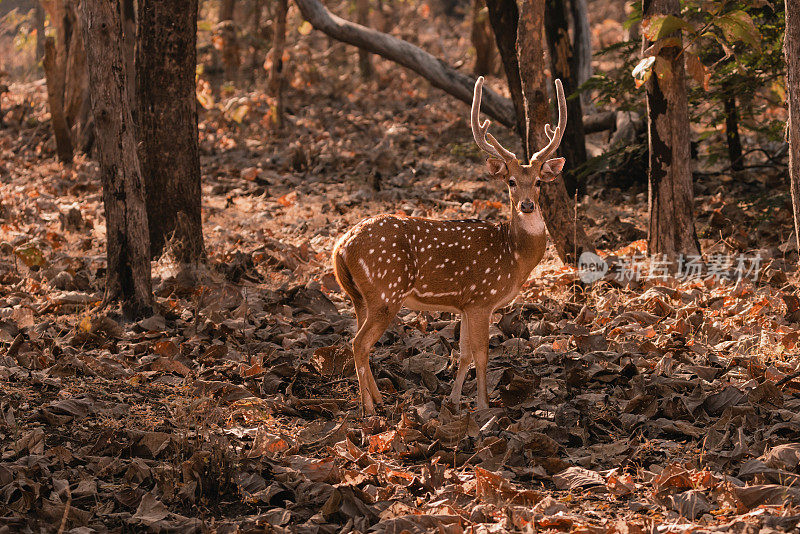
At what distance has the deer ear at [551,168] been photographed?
23.2 feet

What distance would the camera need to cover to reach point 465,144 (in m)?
16.4

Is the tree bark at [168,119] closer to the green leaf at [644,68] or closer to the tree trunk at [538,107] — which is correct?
the tree trunk at [538,107]

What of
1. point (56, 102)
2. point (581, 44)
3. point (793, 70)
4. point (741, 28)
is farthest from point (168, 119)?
point (581, 44)

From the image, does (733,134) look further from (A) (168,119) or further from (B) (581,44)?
(A) (168,119)

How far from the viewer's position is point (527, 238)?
7.09 meters

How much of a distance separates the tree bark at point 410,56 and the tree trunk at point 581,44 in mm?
2142

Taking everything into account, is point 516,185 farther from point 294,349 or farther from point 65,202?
point 65,202

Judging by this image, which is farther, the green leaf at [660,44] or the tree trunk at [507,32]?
the tree trunk at [507,32]

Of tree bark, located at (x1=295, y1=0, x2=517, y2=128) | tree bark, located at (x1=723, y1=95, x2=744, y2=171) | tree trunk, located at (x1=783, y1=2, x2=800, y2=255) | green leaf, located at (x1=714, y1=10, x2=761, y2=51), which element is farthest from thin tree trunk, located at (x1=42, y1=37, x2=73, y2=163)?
tree trunk, located at (x1=783, y1=2, x2=800, y2=255)

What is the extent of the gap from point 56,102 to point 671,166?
11.5 meters

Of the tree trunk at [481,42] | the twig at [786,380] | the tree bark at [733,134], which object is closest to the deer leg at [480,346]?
the twig at [786,380]

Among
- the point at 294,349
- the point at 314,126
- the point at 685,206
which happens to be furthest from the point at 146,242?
the point at 314,126

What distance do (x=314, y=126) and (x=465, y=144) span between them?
14.1ft

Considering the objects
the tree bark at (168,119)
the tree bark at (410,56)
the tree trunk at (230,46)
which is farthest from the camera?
the tree trunk at (230,46)
